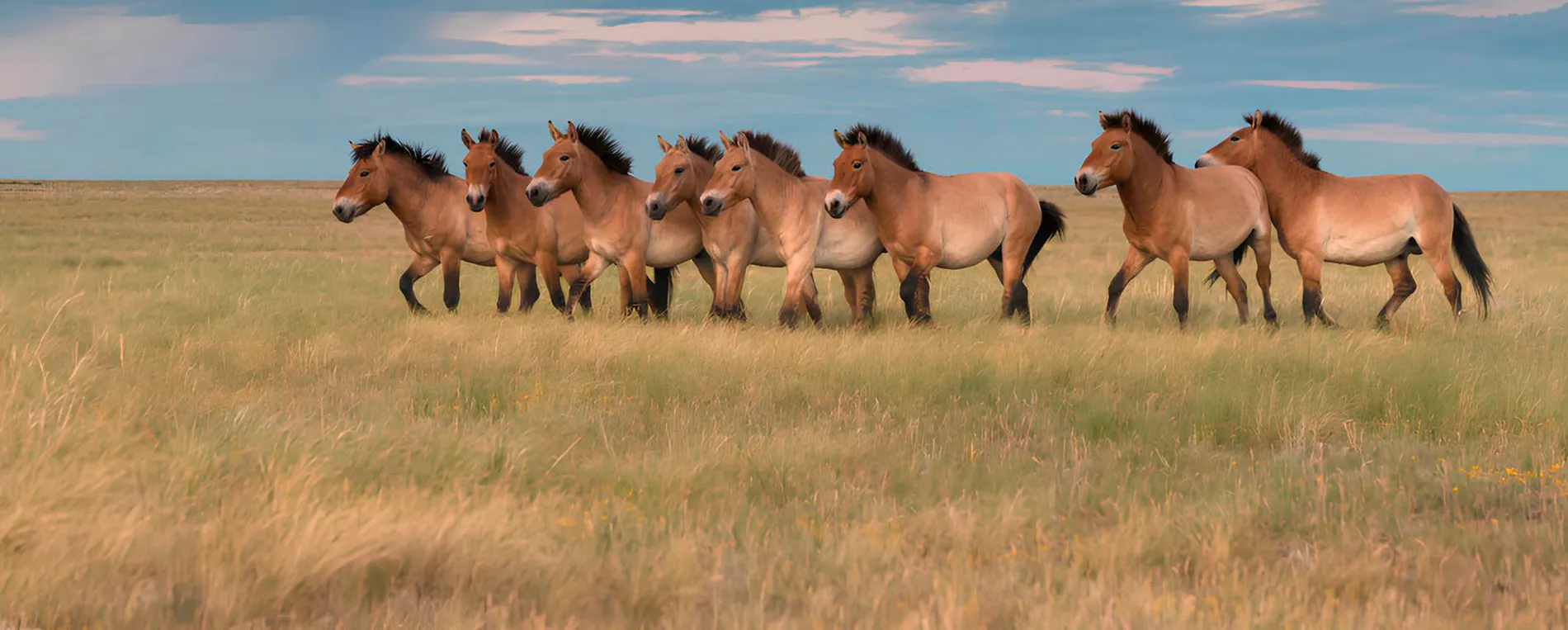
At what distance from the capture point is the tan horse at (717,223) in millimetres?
10539

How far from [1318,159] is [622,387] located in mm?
8045

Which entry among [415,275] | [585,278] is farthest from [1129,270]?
[415,275]

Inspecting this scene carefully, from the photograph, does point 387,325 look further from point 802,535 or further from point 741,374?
point 802,535

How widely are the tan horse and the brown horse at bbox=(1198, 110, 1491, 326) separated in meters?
5.05

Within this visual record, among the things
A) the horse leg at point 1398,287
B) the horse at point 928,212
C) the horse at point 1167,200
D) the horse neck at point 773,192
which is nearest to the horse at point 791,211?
the horse neck at point 773,192

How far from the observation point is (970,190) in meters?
11.4

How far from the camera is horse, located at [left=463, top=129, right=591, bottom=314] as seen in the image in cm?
1140

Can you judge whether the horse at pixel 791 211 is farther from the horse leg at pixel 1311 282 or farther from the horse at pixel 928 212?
the horse leg at pixel 1311 282

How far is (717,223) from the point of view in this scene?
10984 mm

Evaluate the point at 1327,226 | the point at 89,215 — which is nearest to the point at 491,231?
the point at 1327,226

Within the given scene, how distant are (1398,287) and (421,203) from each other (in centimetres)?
1044

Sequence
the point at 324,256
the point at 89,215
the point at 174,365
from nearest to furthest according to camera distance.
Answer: the point at 174,365 < the point at 324,256 < the point at 89,215

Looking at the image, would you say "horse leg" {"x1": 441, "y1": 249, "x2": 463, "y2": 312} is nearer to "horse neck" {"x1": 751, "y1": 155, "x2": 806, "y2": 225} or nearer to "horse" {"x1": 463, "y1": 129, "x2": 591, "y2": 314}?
"horse" {"x1": 463, "y1": 129, "x2": 591, "y2": 314}

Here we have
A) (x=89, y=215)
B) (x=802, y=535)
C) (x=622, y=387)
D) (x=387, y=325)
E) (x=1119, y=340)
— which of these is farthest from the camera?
(x=89, y=215)
